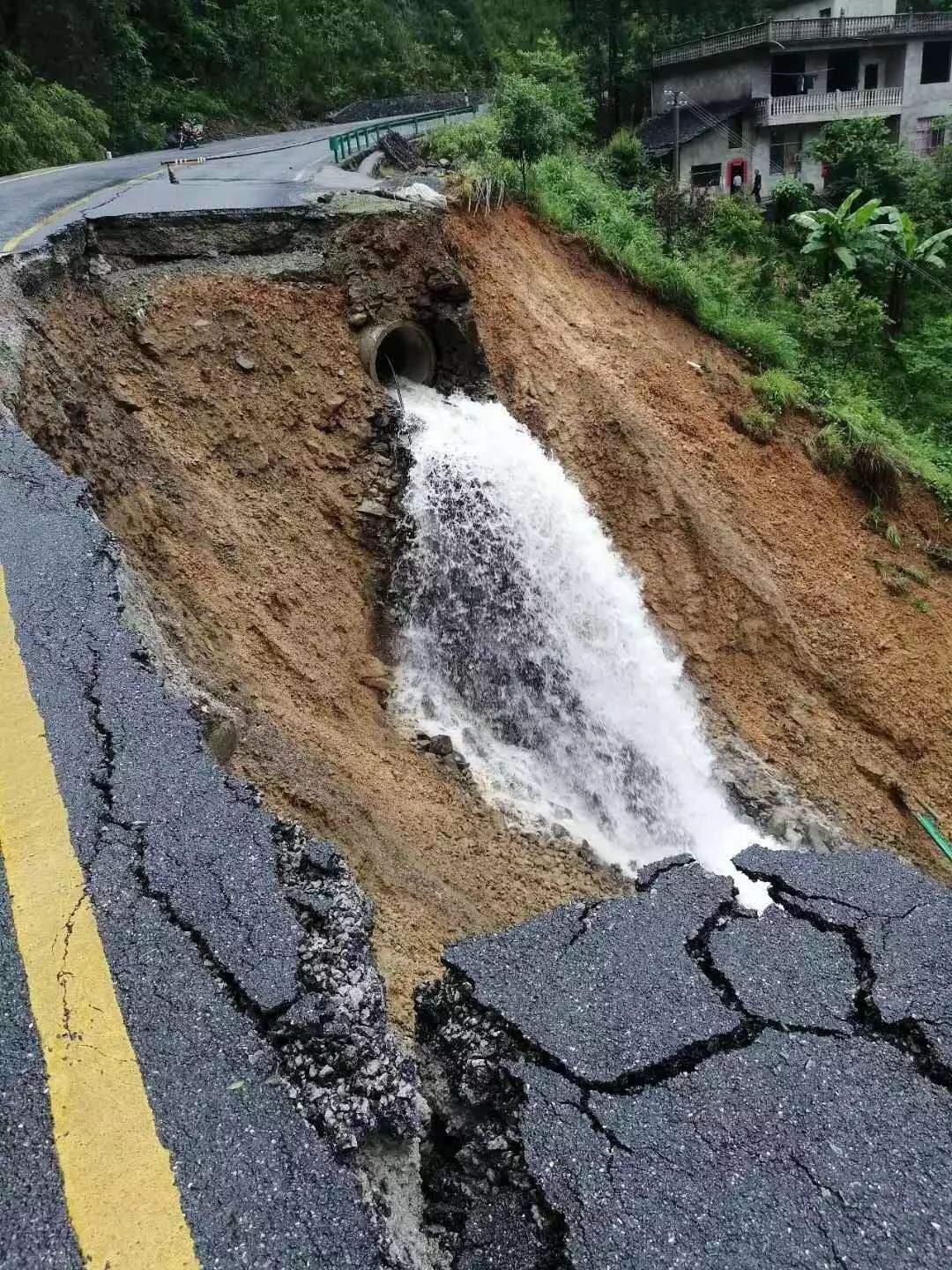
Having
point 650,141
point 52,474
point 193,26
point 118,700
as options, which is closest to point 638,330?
point 52,474

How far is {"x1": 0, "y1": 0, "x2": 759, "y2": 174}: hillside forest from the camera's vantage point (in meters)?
17.8

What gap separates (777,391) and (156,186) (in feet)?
30.1

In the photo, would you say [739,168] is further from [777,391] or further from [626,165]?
[777,391]

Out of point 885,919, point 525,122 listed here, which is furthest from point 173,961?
point 525,122

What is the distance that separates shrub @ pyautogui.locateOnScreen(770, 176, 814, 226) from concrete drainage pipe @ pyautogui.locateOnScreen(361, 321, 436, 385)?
544 inches

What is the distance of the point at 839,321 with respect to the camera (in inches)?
559

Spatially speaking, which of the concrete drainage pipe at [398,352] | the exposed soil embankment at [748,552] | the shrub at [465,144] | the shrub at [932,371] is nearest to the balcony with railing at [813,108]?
the shrub at [932,371]

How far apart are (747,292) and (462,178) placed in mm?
6381

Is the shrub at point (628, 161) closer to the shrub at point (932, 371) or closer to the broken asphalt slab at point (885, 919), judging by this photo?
the shrub at point (932, 371)

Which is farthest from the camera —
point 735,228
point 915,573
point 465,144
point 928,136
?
point 928,136

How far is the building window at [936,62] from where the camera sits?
23.1 meters

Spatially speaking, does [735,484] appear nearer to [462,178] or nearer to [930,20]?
[462,178]

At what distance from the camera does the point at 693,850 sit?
791 cm

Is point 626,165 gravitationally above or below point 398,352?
above
